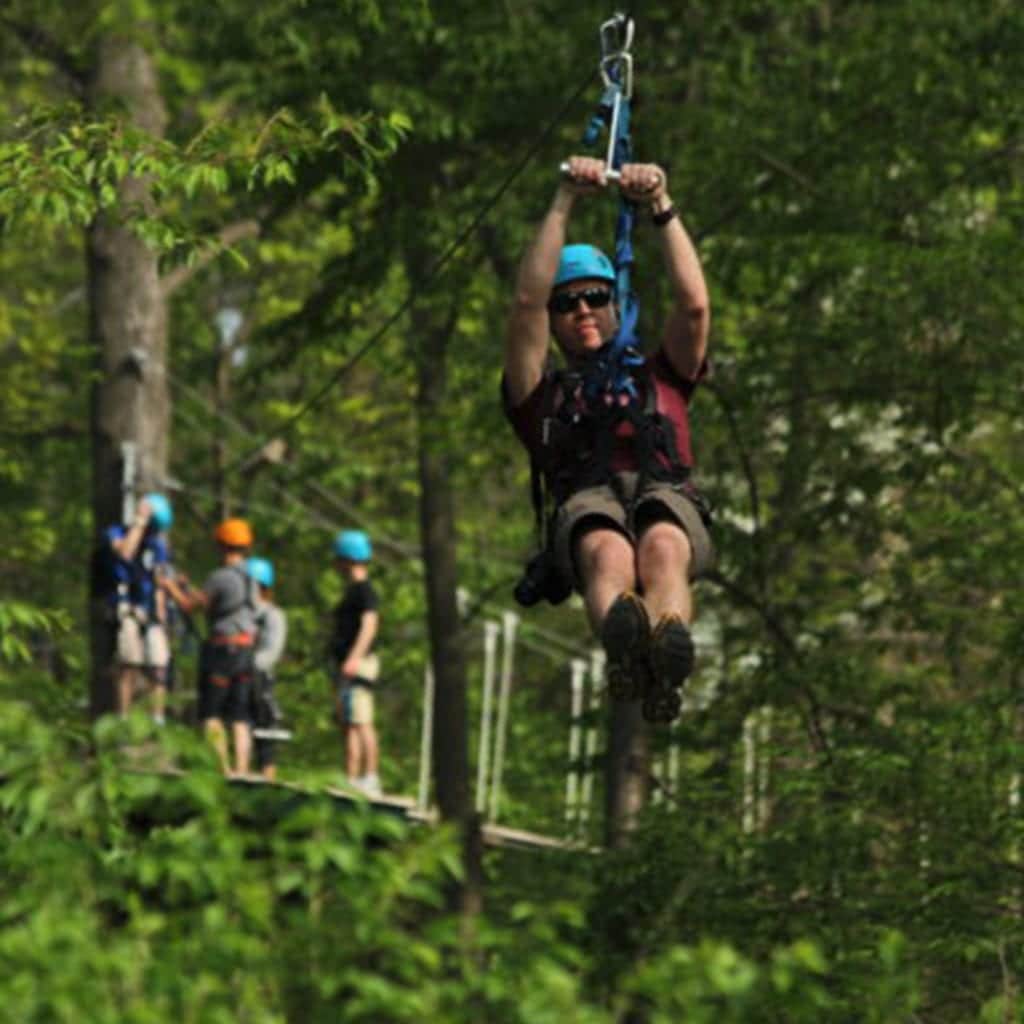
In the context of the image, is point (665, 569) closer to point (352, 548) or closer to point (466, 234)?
point (466, 234)

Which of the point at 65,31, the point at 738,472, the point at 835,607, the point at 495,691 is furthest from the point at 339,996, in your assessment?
the point at 495,691

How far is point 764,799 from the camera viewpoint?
53.2ft

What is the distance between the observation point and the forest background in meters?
6.85

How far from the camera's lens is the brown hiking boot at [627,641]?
30.9 feet

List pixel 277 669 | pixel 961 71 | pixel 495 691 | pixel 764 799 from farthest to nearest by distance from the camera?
1. pixel 495 691
2. pixel 277 669
3. pixel 961 71
4. pixel 764 799

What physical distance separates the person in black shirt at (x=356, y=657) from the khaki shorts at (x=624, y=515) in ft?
25.8

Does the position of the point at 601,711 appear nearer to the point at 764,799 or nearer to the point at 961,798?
the point at 764,799

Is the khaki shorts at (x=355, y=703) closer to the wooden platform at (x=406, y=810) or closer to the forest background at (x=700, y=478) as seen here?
the wooden platform at (x=406, y=810)

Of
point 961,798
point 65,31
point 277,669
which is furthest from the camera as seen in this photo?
point 277,669

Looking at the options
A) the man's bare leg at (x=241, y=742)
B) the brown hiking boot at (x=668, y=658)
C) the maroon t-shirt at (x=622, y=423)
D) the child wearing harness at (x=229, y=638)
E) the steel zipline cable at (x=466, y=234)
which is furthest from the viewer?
the man's bare leg at (x=241, y=742)

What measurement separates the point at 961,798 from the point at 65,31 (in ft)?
34.9

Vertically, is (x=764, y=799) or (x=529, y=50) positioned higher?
(x=529, y=50)

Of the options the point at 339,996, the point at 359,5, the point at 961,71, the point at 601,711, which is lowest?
the point at 339,996

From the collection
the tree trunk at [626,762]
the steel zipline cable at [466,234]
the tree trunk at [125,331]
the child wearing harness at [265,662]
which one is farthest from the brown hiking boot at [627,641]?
the tree trunk at [125,331]
